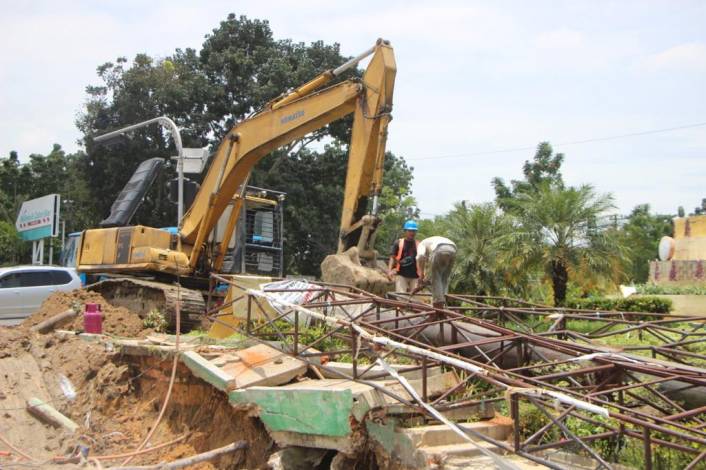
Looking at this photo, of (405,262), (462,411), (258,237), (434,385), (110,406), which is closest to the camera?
(462,411)

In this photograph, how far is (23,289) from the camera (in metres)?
17.3

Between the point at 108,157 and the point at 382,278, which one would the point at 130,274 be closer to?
the point at 382,278

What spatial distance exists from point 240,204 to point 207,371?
7.44 meters

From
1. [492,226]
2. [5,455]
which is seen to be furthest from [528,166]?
[5,455]

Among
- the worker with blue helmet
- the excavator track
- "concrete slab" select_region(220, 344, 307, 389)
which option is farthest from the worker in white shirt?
the excavator track

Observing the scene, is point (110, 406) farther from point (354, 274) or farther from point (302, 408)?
point (302, 408)

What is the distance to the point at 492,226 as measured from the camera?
19.9 meters

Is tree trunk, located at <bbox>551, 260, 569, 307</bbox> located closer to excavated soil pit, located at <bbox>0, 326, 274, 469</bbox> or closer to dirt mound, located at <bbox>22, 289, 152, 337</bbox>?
dirt mound, located at <bbox>22, 289, 152, 337</bbox>

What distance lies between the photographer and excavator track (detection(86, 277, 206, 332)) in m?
13.6

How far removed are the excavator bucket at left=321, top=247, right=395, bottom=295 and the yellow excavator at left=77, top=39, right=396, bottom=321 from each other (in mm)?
14

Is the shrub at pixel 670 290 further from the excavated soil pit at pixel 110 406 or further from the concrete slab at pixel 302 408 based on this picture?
the concrete slab at pixel 302 408

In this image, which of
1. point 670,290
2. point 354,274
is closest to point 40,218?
point 354,274

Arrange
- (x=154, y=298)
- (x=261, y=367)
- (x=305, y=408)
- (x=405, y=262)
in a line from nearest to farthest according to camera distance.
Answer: (x=305, y=408) < (x=261, y=367) < (x=405, y=262) < (x=154, y=298)

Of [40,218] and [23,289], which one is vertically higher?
[40,218]
